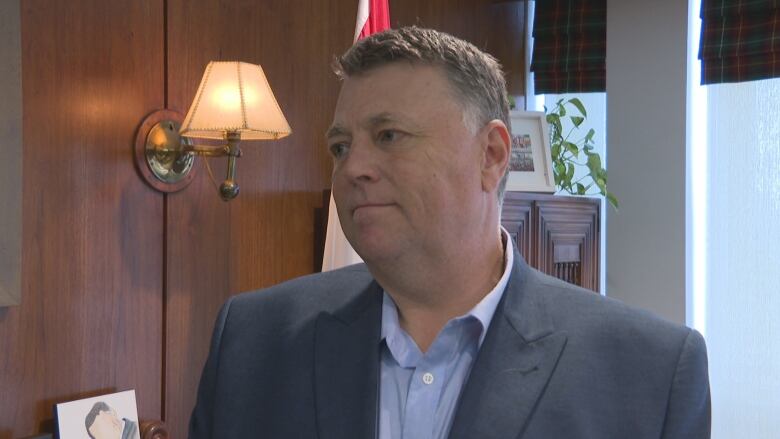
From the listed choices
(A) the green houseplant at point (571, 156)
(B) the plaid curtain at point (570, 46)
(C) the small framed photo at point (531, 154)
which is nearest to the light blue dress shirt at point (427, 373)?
(C) the small framed photo at point (531, 154)

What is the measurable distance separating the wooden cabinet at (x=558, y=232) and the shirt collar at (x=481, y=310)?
1716 mm

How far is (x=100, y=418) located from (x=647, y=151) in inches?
97.0

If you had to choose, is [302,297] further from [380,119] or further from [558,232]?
[558,232]

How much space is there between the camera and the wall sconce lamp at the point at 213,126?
85.1 inches

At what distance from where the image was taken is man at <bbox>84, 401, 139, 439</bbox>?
2055 millimetres

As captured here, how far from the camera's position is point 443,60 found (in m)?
1.15

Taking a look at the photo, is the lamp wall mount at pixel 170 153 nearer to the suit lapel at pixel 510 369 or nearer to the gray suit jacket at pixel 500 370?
the gray suit jacket at pixel 500 370

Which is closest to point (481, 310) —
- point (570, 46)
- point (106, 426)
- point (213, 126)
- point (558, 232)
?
point (213, 126)

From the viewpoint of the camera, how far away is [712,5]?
3.47 meters

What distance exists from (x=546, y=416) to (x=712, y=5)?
284 cm

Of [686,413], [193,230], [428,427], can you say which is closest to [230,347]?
[428,427]

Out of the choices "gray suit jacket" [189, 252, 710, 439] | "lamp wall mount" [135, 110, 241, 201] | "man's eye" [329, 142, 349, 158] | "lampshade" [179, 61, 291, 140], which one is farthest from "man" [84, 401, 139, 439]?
"man's eye" [329, 142, 349, 158]

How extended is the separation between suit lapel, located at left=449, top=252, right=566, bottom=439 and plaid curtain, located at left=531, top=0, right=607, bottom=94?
283cm

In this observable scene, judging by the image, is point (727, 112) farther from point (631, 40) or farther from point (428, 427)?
point (428, 427)
